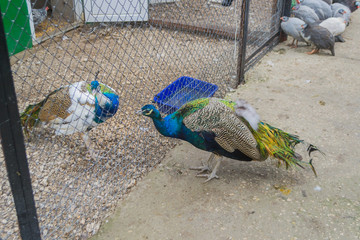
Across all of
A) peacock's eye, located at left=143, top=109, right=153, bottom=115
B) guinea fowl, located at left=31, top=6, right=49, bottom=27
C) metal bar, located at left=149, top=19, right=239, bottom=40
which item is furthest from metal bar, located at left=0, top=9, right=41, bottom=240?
guinea fowl, located at left=31, top=6, right=49, bottom=27

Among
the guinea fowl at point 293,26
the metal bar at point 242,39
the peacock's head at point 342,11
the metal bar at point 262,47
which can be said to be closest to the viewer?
the metal bar at point 242,39

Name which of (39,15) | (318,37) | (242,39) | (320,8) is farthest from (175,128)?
(320,8)

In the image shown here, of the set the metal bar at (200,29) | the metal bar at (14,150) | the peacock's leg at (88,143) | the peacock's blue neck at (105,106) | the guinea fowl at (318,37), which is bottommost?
the guinea fowl at (318,37)

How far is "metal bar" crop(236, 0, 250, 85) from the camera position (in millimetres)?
4254

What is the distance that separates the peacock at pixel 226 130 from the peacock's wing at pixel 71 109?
55cm

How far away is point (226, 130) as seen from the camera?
284 cm

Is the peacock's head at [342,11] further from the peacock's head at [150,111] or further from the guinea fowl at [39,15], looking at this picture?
the peacock's head at [150,111]

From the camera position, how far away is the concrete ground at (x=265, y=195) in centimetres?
263

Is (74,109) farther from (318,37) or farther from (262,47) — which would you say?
(318,37)

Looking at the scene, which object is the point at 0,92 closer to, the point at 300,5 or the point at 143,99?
the point at 143,99

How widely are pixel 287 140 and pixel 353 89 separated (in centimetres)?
202

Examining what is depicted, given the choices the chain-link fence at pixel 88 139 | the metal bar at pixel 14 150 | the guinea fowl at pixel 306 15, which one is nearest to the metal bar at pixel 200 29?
the chain-link fence at pixel 88 139

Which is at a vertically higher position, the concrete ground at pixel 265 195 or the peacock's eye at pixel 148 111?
the peacock's eye at pixel 148 111

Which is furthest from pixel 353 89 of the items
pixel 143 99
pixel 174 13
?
pixel 174 13
